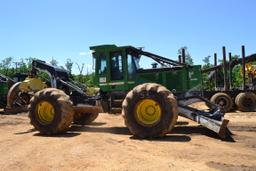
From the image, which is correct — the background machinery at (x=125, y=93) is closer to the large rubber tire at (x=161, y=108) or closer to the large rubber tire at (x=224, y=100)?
the large rubber tire at (x=161, y=108)

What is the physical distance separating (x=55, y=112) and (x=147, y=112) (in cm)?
298

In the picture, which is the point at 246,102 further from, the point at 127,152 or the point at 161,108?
the point at 127,152

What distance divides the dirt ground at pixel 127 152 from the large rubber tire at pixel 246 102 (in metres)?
10.8

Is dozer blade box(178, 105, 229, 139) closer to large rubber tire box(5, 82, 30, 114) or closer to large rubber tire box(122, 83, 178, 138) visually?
large rubber tire box(122, 83, 178, 138)

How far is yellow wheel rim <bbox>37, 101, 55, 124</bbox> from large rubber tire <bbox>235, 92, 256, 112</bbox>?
12903mm

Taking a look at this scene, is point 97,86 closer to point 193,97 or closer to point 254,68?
point 193,97

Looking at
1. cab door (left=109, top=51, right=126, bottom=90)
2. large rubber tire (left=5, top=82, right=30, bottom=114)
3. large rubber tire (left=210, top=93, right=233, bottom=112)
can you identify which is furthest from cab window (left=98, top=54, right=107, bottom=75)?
large rubber tire (left=210, top=93, right=233, bottom=112)

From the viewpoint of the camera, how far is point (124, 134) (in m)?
11.3

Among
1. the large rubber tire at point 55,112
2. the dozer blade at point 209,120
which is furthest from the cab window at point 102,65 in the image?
the dozer blade at point 209,120

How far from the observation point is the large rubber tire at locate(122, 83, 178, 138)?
10094mm

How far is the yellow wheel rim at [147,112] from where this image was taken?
10.4m

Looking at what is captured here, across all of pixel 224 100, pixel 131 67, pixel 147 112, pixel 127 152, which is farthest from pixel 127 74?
pixel 224 100

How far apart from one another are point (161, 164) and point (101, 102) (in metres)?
5.93

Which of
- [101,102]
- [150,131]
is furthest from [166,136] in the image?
[101,102]
